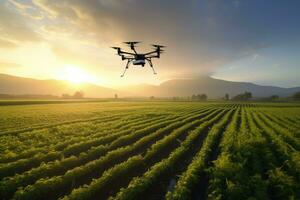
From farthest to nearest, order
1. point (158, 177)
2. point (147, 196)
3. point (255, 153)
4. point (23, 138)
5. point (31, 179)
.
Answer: point (23, 138)
point (255, 153)
point (158, 177)
point (31, 179)
point (147, 196)

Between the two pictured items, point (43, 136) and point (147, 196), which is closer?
point (147, 196)

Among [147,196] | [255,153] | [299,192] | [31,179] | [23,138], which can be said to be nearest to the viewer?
[299,192]

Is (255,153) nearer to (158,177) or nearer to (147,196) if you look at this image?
(158,177)

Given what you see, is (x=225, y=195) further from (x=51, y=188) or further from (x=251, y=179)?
(x=51, y=188)

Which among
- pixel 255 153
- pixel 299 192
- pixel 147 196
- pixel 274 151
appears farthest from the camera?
pixel 274 151

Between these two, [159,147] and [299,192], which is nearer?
[299,192]

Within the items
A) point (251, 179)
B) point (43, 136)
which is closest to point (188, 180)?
point (251, 179)

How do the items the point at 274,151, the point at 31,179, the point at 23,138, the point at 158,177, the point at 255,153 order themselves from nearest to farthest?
the point at 31,179, the point at 158,177, the point at 255,153, the point at 274,151, the point at 23,138

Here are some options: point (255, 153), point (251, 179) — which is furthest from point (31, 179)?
point (255, 153)
